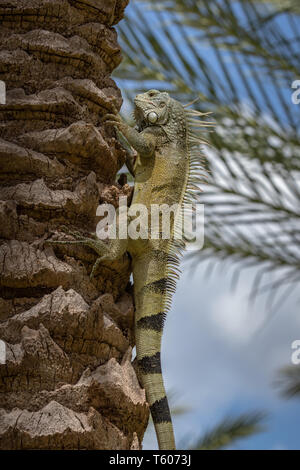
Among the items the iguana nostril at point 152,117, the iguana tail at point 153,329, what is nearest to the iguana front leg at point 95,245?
the iguana tail at point 153,329

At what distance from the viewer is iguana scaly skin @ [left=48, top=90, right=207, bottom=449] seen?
371 centimetres

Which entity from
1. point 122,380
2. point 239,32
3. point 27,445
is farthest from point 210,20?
point 27,445

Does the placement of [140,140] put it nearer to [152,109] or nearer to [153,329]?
[152,109]

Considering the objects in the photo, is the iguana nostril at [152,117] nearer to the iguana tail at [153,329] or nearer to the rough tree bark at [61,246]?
the rough tree bark at [61,246]

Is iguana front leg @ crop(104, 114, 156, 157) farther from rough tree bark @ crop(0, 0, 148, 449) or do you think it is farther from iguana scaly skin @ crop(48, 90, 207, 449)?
rough tree bark @ crop(0, 0, 148, 449)

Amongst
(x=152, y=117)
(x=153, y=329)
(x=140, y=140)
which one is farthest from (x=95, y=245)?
(x=152, y=117)

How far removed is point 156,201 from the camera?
169 inches

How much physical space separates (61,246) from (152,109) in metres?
1.98

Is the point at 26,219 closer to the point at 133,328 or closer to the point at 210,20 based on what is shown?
the point at 133,328

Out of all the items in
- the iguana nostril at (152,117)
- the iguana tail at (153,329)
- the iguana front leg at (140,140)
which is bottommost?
the iguana tail at (153,329)

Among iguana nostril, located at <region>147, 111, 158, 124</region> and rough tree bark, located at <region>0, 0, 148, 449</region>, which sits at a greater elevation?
iguana nostril, located at <region>147, 111, 158, 124</region>

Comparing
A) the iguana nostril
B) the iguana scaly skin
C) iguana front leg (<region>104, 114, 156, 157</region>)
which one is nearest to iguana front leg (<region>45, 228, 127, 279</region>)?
the iguana scaly skin

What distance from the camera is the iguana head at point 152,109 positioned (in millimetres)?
4762
